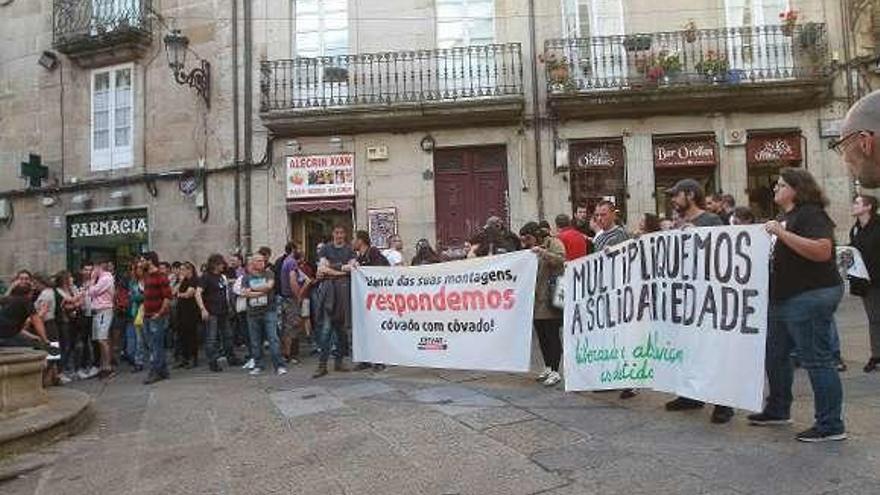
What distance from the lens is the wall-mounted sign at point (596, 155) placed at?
663 inches

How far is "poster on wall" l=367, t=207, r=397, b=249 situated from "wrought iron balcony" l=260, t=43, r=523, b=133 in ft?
5.74

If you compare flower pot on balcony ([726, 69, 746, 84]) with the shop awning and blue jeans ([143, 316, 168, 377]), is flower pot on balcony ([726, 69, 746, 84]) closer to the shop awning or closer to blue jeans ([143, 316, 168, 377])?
the shop awning

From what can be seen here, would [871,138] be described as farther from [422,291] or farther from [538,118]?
[538,118]

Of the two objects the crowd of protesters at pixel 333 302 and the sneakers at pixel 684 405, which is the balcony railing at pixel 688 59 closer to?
the crowd of protesters at pixel 333 302

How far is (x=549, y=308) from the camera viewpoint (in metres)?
8.52

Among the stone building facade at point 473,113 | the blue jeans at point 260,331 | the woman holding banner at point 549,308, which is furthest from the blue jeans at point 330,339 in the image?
the stone building facade at point 473,113

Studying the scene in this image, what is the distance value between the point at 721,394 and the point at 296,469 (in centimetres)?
312

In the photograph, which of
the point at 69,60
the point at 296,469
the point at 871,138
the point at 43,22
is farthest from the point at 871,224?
the point at 43,22

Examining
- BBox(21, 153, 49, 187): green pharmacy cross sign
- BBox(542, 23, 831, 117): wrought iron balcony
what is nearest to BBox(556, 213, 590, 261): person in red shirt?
BBox(542, 23, 831, 117): wrought iron balcony

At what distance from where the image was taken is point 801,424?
19.9 ft

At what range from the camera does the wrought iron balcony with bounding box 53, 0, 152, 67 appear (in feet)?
59.5

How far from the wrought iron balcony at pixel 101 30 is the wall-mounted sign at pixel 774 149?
13196mm

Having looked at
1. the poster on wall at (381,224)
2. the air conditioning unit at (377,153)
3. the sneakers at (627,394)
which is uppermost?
the air conditioning unit at (377,153)

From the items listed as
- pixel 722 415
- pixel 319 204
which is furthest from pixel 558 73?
pixel 722 415
